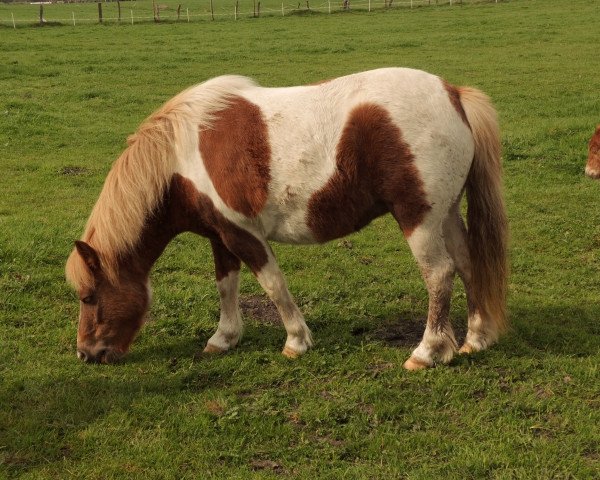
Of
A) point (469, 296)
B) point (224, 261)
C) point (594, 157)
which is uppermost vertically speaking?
point (594, 157)

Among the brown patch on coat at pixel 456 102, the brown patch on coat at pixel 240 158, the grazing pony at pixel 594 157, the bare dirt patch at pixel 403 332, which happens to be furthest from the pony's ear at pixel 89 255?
the grazing pony at pixel 594 157

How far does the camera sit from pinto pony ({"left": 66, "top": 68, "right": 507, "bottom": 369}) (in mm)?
4812

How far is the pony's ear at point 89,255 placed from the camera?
203 inches

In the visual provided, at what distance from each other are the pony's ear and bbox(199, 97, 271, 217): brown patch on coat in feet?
3.36

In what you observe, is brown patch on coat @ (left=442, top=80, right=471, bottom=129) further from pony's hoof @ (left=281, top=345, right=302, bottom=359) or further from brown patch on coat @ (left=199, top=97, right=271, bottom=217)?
pony's hoof @ (left=281, top=345, right=302, bottom=359)

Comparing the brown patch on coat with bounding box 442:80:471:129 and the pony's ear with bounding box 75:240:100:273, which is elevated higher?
the brown patch on coat with bounding box 442:80:471:129

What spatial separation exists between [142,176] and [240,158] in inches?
29.3

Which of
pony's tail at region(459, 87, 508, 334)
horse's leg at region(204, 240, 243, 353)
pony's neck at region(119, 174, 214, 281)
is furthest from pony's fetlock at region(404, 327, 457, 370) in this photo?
pony's neck at region(119, 174, 214, 281)

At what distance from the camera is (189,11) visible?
43781 mm

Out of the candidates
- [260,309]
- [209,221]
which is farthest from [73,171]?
[209,221]

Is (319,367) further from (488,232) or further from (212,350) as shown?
(488,232)

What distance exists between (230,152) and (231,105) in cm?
41

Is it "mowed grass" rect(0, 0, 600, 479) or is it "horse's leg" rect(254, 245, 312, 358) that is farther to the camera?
"horse's leg" rect(254, 245, 312, 358)

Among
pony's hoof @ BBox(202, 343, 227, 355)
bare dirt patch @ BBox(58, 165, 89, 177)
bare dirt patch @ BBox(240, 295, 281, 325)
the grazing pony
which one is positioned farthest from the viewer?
bare dirt patch @ BBox(58, 165, 89, 177)
